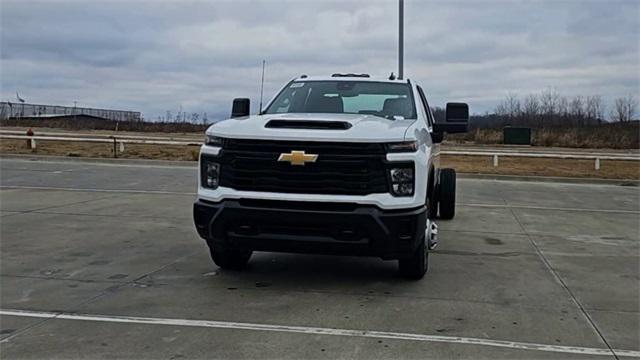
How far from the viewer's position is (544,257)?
823 cm

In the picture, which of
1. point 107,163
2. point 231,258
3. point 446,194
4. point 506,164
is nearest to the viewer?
point 231,258

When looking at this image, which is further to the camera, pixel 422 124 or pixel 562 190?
pixel 562 190

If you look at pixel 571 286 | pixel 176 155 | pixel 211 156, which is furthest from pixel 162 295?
pixel 176 155

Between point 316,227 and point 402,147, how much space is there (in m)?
1.04

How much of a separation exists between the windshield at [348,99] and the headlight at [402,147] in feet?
4.35

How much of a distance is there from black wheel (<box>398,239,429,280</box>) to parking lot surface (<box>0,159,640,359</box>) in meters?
0.08

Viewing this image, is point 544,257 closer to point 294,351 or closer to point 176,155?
point 294,351

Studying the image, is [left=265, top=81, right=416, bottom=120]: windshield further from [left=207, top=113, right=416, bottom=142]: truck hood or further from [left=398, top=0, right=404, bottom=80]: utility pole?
[left=398, top=0, right=404, bottom=80]: utility pole

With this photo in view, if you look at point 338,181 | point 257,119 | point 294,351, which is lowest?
point 294,351

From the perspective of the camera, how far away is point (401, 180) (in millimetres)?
5836

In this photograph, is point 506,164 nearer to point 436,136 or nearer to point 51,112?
point 436,136

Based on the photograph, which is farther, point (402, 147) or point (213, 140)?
point (213, 140)

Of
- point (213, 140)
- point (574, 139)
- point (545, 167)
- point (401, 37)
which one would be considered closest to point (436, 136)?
point (213, 140)

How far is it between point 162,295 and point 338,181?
192 centimetres
